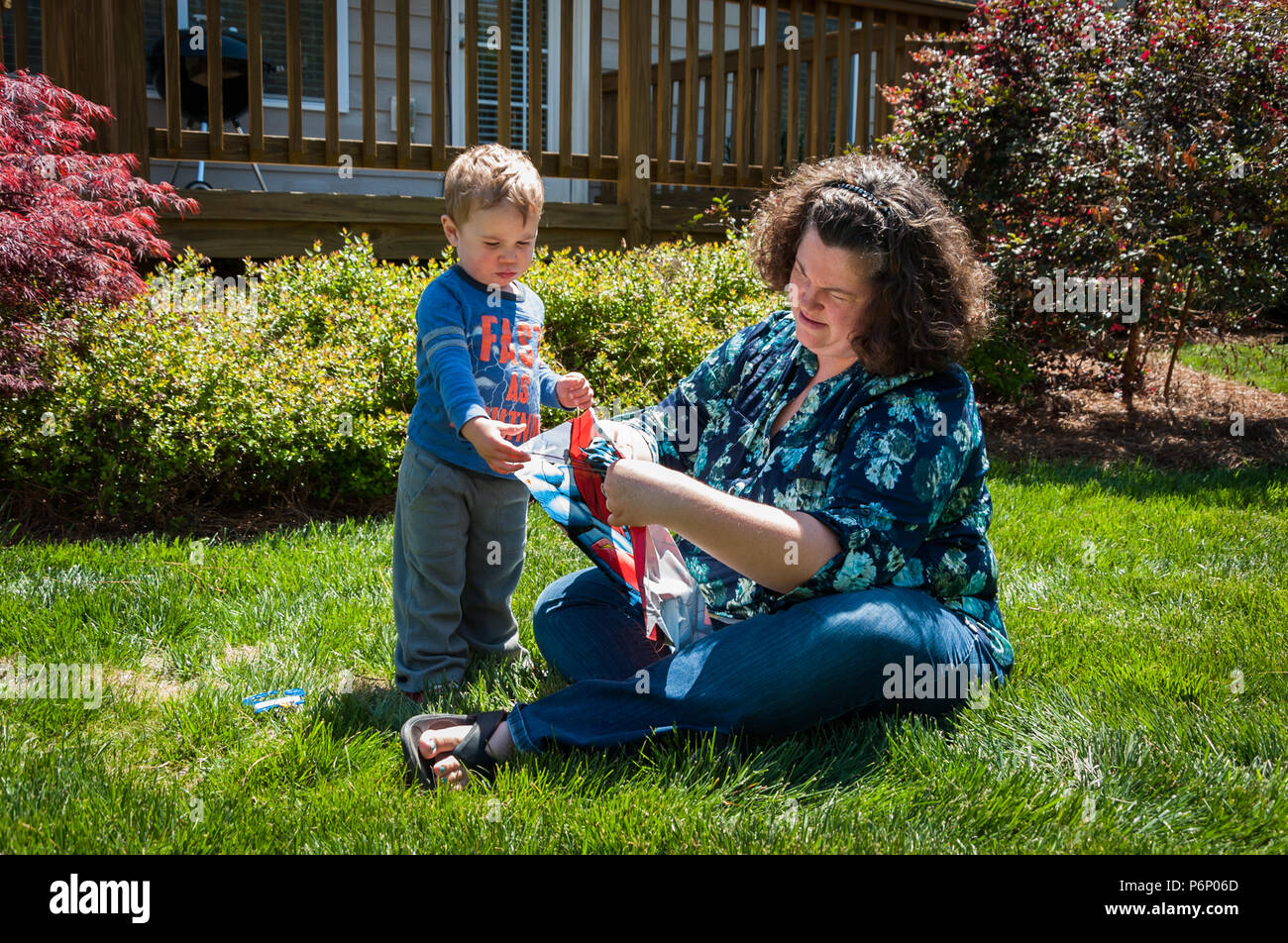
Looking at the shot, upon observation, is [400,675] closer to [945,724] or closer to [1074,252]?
[945,724]

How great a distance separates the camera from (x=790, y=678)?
219 centimetres

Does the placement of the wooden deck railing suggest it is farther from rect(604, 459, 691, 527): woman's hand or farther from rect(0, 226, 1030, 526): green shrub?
rect(604, 459, 691, 527): woman's hand

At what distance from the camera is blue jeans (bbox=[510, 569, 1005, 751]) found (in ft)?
7.12

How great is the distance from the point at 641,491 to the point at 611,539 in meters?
Result: 0.38

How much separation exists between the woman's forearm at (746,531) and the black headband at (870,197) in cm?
68

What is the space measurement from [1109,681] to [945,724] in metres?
0.51

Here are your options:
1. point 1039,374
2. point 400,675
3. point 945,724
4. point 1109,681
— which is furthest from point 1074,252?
point 400,675

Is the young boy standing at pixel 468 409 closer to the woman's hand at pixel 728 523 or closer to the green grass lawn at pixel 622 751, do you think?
the green grass lawn at pixel 622 751

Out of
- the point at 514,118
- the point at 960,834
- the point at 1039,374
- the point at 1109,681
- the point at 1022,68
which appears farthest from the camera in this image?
the point at 514,118

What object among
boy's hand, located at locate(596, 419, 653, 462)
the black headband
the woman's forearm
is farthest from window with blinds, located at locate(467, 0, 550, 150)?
the woman's forearm

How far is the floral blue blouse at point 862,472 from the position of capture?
7.25 ft

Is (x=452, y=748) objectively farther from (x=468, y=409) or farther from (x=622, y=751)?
(x=468, y=409)

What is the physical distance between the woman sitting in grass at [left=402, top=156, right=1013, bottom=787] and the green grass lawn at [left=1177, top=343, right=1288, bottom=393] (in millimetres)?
5830

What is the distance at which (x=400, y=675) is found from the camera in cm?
284
